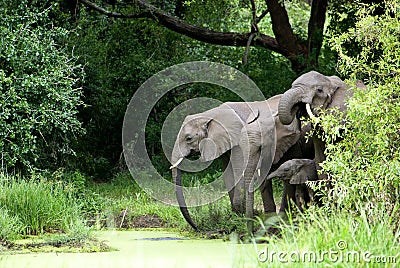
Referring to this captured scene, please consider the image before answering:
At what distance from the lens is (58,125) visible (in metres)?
13.7

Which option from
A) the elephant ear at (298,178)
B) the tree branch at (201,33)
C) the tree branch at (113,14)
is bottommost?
the elephant ear at (298,178)

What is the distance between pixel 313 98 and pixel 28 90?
525 centimetres

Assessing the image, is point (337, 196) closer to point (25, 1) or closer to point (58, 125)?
point (58, 125)

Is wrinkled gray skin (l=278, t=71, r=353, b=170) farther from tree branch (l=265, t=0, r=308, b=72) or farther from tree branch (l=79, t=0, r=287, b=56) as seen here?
tree branch (l=79, t=0, r=287, b=56)

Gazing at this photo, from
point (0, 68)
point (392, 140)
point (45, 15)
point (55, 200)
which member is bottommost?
point (55, 200)

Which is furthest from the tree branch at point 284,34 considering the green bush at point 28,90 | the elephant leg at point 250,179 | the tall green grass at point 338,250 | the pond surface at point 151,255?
the tall green grass at point 338,250

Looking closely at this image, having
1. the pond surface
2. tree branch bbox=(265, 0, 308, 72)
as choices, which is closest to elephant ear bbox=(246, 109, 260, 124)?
the pond surface

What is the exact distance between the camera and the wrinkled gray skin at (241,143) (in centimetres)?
1027

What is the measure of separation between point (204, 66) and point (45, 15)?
171 inches

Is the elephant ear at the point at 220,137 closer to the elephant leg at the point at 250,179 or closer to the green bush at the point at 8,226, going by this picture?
the elephant leg at the point at 250,179

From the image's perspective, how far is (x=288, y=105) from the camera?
9.31 m

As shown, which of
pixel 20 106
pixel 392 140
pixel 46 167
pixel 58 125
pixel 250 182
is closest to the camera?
pixel 392 140

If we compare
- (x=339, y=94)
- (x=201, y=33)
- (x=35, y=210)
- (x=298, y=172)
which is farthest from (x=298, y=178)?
(x=201, y=33)

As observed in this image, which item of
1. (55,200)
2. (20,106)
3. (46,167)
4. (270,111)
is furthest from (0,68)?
(270,111)
